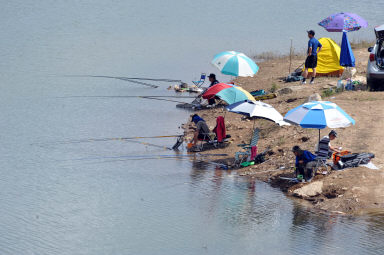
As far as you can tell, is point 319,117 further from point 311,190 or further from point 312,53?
point 312,53

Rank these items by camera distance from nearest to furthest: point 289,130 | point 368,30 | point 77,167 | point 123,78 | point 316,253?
point 316,253
point 77,167
point 289,130
point 123,78
point 368,30

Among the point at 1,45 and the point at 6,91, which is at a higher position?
the point at 1,45

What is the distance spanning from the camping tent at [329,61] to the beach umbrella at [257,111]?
779cm

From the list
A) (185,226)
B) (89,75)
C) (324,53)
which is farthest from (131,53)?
(185,226)

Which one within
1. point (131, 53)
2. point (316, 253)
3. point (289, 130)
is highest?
point (131, 53)

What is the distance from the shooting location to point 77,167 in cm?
1574

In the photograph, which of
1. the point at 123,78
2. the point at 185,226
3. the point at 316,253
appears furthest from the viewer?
the point at 123,78

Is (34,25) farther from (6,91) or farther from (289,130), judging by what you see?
(289,130)

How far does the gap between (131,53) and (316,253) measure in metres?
22.5

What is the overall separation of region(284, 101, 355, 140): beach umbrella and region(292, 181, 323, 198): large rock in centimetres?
126

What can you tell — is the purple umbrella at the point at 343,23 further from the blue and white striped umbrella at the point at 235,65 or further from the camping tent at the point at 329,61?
the blue and white striped umbrella at the point at 235,65

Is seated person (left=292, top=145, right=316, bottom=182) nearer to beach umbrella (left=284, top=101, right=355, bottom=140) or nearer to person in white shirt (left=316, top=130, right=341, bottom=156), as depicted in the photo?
person in white shirt (left=316, top=130, right=341, bottom=156)

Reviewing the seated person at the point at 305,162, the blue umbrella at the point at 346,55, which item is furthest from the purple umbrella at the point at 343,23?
the seated person at the point at 305,162

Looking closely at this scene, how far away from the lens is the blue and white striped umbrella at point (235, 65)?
804 inches
